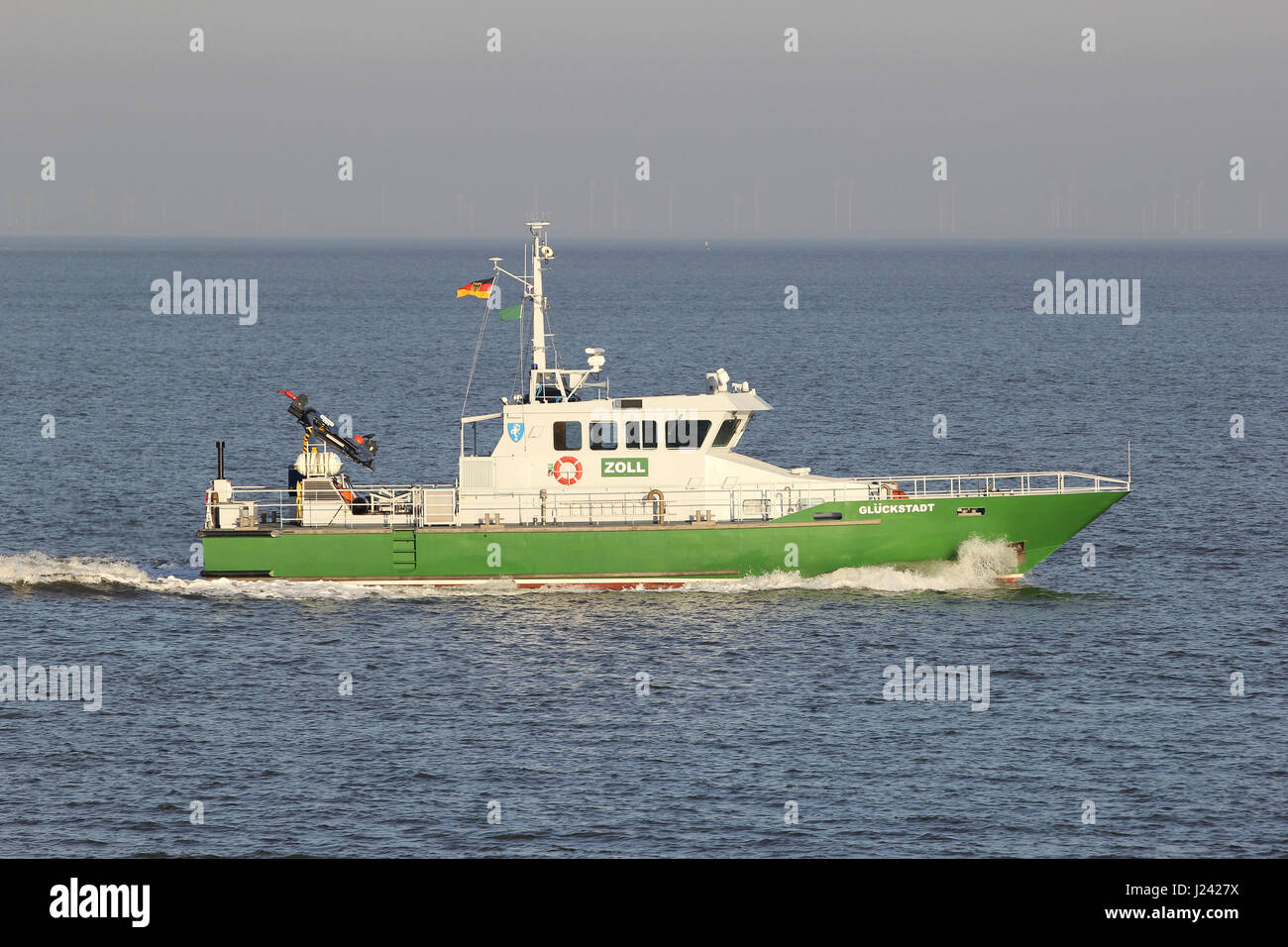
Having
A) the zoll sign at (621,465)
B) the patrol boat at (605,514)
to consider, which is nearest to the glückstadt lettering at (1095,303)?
the patrol boat at (605,514)

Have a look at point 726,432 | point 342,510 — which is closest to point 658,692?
point 726,432

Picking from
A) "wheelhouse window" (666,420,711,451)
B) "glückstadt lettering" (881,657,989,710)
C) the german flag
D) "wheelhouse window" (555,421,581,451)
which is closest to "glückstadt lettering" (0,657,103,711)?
"wheelhouse window" (555,421,581,451)

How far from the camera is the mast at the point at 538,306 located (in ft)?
120

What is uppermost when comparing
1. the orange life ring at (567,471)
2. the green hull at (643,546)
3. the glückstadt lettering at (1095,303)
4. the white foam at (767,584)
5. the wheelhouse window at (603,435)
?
the glückstadt lettering at (1095,303)

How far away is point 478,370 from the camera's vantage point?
316ft

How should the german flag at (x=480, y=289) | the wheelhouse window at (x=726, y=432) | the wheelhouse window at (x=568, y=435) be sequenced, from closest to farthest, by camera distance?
1. the german flag at (x=480, y=289)
2. the wheelhouse window at (x=568, y=435)
3. the wheelhouse window at (x=726, y=432)

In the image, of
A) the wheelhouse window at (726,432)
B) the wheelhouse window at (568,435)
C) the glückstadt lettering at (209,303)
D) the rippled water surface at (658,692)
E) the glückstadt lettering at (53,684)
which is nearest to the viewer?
the rippled water surface at (658,692)

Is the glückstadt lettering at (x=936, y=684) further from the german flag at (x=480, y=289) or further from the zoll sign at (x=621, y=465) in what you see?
the german flag at (x=480, y=289)

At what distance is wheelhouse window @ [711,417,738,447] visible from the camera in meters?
37.2
